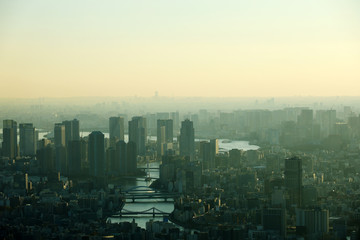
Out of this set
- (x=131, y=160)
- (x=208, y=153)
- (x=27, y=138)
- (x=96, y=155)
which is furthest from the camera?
(x=27, y=138)

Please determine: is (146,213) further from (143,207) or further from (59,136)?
(59,136)

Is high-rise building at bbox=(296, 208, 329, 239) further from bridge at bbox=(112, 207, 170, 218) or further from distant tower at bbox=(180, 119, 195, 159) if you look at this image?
distant tower at bbox=(180, 119, 195, 159)

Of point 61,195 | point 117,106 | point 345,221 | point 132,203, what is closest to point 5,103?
point 61,195

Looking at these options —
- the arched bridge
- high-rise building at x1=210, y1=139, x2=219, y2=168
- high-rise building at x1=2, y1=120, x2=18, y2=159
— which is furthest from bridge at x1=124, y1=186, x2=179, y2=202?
high-rise building at x1=2, y1=120, x2=18, y2=159

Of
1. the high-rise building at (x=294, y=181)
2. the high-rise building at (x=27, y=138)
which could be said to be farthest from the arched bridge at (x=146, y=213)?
the high-rise building at (x=27, y=138)

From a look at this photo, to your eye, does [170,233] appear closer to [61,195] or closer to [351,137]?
[61,195]

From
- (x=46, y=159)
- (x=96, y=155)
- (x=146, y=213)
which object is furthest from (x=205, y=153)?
(x=146, y=213)
